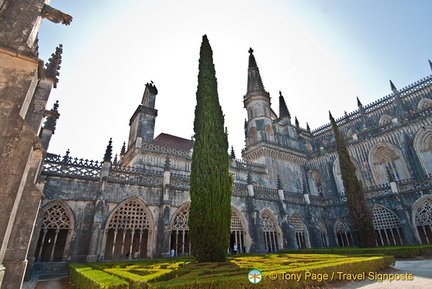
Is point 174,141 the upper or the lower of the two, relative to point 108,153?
upper

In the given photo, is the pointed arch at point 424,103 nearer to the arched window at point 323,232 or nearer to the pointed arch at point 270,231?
the arched window at point 323,232

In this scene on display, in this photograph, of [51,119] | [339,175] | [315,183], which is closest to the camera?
[51,119]

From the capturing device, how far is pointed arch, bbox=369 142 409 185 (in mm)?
22703

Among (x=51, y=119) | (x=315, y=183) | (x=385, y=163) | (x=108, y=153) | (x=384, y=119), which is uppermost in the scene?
(x=384, y=119)

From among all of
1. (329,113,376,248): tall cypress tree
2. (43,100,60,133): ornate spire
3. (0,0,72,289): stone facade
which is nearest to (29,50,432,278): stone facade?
(43,100,60,133): ornate spire

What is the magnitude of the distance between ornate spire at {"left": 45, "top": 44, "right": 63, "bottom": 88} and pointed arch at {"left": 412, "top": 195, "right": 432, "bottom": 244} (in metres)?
23.8

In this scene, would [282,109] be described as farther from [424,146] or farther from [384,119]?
[424,146]

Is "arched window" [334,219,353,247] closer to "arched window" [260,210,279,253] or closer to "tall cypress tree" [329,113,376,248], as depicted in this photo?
"tall cypress tree" [329,113,376,248]

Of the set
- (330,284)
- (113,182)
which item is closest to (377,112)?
(330,284)

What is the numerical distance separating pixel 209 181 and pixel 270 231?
1090cm

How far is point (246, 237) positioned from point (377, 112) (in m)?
23.6

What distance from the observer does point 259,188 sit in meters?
19.3

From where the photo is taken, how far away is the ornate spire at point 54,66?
7.65 metres

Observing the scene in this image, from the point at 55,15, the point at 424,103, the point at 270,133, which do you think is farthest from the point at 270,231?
the point at 424,103
